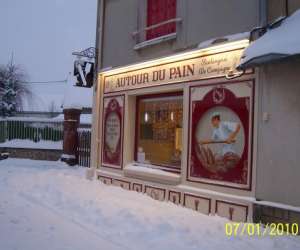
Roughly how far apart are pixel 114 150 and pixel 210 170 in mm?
3703

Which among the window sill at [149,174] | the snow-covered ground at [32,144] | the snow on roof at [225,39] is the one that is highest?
the snow on roof at [225,39]

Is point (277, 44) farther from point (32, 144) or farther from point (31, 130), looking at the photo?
point (31, 130)

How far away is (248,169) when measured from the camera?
7.14m

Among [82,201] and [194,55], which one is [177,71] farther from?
[82,201]

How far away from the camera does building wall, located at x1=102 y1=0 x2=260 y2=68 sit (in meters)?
7.42

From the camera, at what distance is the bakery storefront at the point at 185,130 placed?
7.34 metres

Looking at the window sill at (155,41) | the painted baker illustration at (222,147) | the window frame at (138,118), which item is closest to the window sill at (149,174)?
the window frame at (138,118)

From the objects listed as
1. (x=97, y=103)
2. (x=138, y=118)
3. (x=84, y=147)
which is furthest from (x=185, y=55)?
(x=84, y=147)

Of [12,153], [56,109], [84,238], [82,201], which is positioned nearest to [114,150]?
[82,201]

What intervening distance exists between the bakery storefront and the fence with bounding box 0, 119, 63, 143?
6.62 meters

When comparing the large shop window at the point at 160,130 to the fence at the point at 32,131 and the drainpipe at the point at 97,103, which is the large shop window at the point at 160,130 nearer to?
the drainpipe at the point at 97,103

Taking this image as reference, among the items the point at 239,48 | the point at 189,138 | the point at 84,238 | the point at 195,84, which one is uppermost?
the point at 239,48
